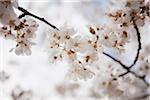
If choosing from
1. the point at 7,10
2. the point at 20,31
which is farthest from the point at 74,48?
the point at 7,10

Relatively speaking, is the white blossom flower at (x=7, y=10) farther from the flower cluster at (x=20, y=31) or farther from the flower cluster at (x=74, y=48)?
the flower cluster at (x=74, y=48)

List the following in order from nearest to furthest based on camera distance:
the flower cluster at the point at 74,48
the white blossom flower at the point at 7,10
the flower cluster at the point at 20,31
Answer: the white blossom flower at the point at 7,10 < the flower cluster at the point at 20,31 < the flower cluster at the point at 74,48

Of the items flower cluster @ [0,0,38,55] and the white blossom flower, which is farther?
flower cluster @ [0,0,38,55]

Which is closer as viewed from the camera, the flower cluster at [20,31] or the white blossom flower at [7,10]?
the white blossom flower at [7,10]

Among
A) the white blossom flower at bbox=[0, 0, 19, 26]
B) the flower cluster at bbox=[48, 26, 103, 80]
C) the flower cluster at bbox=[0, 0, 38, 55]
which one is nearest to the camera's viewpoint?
the white blossom flower at bbox=[0, 0, 19, 26]

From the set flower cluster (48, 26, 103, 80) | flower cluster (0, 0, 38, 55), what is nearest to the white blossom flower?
flower cluster (0, 0, 38, 55)

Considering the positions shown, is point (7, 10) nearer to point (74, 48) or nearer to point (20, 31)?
point (20, 31)

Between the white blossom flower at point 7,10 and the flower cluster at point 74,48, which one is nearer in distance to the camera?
A: the white blossom flower at point 7,10

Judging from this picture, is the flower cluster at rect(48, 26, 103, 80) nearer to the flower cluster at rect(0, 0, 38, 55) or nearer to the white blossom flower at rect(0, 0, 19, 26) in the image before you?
the flower cluster at rect(0, 0, 38, 55)

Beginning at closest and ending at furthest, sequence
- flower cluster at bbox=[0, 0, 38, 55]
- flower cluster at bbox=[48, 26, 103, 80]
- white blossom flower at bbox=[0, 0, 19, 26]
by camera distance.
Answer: white blossom flower at bbox=[0, 0, 19, 26] < flower cluster at bbox=[0, 0, 38, 55] < flower cluster at bbox=[48, 26, 103, 80]

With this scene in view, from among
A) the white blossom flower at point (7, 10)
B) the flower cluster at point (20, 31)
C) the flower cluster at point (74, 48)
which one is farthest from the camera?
the flower cluster at point (74, 48)

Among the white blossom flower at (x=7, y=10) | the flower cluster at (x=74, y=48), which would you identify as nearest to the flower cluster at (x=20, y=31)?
the white blossom flower at (x=7, y=10)

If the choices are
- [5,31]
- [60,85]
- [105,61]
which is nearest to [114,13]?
[5,31]
